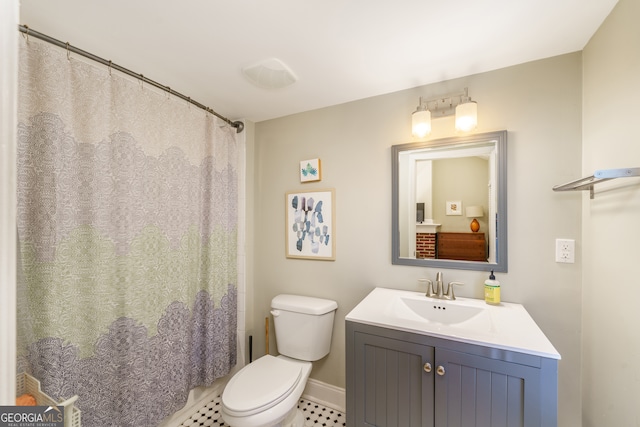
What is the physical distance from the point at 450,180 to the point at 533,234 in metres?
0.51

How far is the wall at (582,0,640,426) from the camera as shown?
0.96 meters

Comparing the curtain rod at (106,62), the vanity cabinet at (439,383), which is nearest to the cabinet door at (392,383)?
the vanity cabinet at (439,383)

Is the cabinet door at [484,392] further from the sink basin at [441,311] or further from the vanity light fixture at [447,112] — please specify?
the vanity light fixture at [447,112]

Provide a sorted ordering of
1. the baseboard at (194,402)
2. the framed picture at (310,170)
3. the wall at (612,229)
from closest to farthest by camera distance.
Answer: the wall at (612,229) → the baseboard at (194,402) → the framed picture at (310,170)

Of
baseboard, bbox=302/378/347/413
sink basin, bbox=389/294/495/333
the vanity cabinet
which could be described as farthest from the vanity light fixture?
baseboard, bbox=302/378/347/413

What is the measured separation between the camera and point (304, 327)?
178cm

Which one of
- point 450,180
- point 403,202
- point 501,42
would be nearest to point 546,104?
point 501,42

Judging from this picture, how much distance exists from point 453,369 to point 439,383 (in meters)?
0.09

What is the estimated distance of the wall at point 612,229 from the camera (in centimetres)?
96

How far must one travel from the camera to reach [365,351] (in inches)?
50.2

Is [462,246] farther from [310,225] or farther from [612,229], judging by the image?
[310,225]

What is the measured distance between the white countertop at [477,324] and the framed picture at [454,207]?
1.64ft

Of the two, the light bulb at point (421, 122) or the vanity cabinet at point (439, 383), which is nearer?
the vanity cabinet at point (439, 383)

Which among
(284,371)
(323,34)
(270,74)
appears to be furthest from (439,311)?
(270,74)
